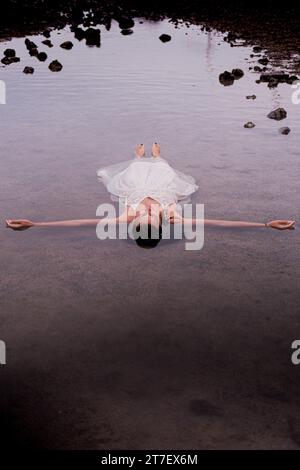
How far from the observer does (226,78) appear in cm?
1578

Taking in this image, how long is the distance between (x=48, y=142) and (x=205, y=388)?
290 inches

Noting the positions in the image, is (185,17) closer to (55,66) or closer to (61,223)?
(55,66)

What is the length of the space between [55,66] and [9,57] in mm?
2139

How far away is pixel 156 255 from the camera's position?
6.53 meters

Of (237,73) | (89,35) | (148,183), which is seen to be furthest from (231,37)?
(148,183)

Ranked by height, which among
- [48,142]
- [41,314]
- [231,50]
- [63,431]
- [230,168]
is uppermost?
[231,50]

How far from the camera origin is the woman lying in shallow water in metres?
6.74

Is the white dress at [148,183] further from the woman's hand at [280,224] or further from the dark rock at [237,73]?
the dark rock at [237,73]

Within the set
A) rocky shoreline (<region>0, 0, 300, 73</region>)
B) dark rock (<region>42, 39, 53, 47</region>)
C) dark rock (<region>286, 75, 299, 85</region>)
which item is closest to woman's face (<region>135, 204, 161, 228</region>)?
dark rock (<region>286, 75, 299, 85</region>)

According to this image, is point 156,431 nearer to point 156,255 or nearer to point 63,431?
point 63,431

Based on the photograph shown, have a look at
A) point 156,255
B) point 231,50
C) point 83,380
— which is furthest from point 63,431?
point 231,50

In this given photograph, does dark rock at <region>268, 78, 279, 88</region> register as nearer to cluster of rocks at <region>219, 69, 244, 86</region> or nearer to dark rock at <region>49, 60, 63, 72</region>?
cluster of rocks at <region>219, 69, 244, 86</region>
